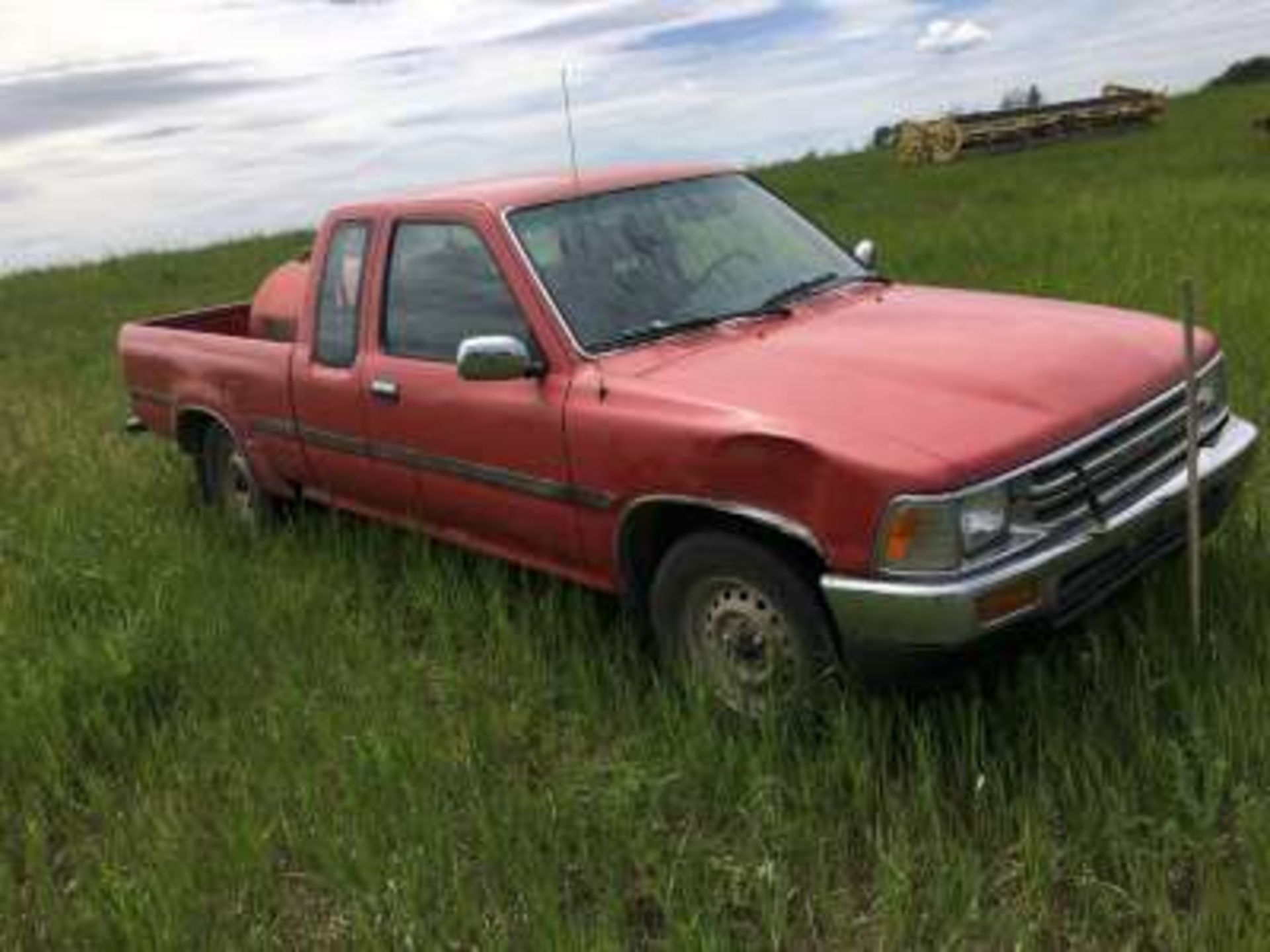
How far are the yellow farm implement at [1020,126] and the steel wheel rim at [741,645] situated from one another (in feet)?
93.0

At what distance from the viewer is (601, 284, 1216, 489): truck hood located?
13.1 ft

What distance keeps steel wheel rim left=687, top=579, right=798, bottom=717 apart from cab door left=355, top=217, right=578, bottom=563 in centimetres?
68

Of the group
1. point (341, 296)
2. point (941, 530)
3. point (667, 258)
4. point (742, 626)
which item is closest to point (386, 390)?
point (341, 296)

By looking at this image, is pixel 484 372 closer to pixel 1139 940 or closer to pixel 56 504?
pixel 1139 940

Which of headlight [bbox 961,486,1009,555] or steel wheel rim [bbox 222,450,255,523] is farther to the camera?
steel wheel rim [bbox 222,450,255,523]

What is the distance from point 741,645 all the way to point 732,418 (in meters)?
0.71

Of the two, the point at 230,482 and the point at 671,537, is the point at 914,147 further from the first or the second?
the point at 671,537

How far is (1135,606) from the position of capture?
487cm

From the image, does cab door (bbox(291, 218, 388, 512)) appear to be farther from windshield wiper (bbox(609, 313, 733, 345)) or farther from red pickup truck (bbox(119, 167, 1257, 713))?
windshield wiper (bbox(609, 313, 733, 345))

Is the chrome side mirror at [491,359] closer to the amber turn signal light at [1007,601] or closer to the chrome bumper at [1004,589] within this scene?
the chrome bumper at [1004,589]

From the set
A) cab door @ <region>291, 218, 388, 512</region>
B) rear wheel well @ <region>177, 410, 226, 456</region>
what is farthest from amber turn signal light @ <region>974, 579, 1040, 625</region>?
rear wheel well @ <region>177, 410, 226, 456</region>

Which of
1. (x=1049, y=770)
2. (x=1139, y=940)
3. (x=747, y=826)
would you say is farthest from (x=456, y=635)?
(x=1139, y=940)

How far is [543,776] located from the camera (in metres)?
4.53

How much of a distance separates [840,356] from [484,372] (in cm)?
119
